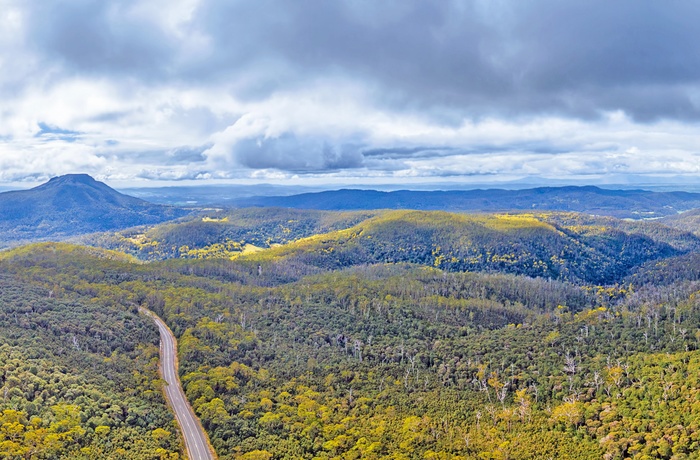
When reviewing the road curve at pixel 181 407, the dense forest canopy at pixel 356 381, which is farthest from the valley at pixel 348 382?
the road curve at pixel 181 407

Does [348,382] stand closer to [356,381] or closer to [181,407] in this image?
[356,381]

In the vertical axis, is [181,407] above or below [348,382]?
below

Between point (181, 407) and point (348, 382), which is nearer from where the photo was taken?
point (181, 407)

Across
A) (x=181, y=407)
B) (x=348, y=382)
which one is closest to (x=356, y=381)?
(x=348, y=382)

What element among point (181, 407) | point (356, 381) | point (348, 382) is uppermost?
point (356, 381)

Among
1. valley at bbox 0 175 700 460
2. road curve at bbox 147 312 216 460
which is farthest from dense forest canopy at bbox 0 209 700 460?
road curve at bbox 147 312 216 460

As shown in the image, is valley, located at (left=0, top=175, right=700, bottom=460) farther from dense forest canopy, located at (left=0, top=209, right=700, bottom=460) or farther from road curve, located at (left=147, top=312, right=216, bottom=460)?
road curve, located at (left=147, top=312, right=216, bottom=460)

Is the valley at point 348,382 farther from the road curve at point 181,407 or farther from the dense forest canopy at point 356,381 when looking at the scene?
the road curve at point 181,407

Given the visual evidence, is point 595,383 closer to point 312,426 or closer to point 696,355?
point 696,355
